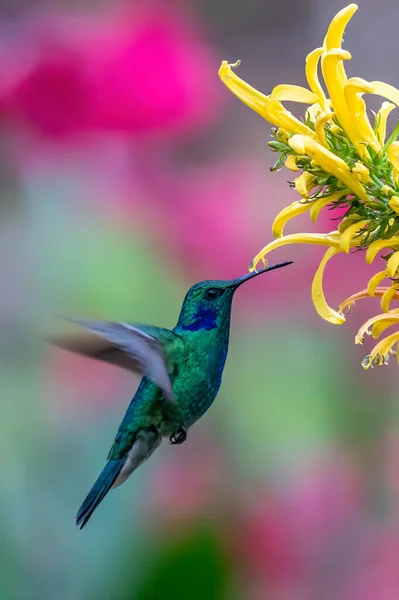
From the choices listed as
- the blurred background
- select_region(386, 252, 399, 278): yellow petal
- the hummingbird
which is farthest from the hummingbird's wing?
the blurred background

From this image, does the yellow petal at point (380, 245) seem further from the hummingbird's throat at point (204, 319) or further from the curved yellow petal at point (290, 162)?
the hummingbird's throat at point (204, 319)

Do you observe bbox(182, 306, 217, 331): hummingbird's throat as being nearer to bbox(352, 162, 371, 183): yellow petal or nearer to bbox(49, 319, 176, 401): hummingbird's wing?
bbox(49, 319, 176, 401): hummingbird's wing

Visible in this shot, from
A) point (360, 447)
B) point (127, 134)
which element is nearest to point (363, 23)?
point (127, 134)

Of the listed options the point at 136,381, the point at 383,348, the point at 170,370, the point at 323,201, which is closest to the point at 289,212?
the point at 323,201

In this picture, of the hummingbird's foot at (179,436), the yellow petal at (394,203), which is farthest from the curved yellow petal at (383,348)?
the hummingbird's foot at (179,436)

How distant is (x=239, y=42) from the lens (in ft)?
4.70

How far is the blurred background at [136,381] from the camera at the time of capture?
114 centimetres

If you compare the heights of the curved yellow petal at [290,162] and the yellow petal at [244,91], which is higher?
the yellow petal at [244,91]

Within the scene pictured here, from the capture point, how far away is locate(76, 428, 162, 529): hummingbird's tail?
714 mm

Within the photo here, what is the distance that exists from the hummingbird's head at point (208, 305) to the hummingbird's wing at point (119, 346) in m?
0.08

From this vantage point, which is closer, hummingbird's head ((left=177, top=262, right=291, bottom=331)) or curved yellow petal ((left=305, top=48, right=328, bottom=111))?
curved yellow petal ((left=305, top=48, right=328, bottom=111))

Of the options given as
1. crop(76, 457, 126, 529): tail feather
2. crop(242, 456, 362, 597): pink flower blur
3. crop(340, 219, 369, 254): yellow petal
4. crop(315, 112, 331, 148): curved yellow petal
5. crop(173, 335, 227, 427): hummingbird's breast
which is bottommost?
crop(242, 456, 362, 597): pink flower blur

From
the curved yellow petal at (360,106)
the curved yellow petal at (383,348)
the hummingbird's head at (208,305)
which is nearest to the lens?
the curved yellow petal at (360,106)

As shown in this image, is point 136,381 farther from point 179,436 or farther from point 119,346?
point 119,346
